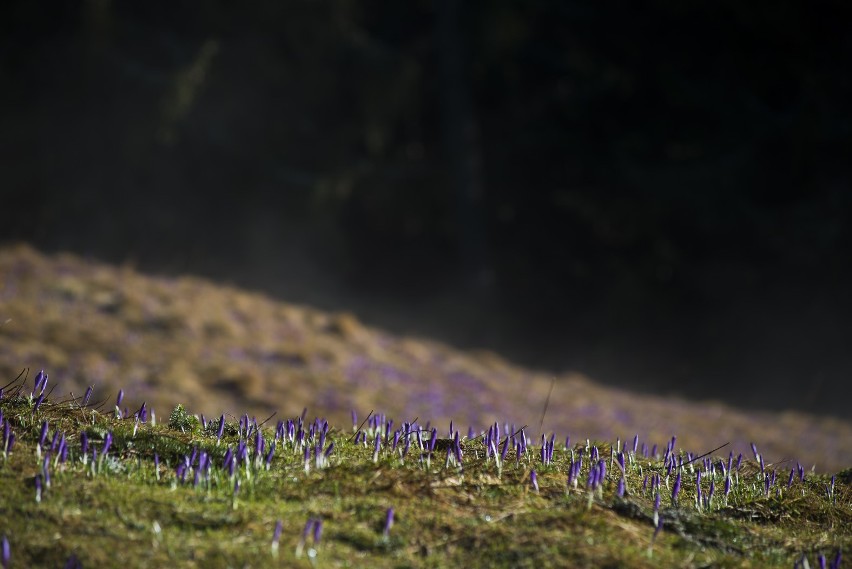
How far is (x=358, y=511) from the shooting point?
3.45 m

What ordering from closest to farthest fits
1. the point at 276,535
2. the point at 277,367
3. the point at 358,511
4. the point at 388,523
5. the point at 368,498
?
the point at 276,535
the point at 388,523
the point at 358,511
the point at 368,498
the point at 277,367

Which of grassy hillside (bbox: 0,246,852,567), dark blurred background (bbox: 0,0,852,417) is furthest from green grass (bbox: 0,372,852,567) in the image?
dark blurred background (bbox: 0,0,852,417)

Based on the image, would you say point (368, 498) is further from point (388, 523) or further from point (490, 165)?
point (490, 165)

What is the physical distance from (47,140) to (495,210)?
1204 cm

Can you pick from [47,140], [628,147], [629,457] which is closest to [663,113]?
[628,147]

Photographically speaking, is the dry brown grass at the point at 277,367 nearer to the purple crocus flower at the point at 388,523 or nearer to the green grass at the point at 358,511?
the green grass at the point at 358,511

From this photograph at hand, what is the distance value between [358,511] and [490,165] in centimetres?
2219

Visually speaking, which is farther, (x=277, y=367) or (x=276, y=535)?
(x=277, y=367)

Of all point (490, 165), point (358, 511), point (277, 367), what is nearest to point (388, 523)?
point (358, 511)

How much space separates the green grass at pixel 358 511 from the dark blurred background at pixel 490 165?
17.5m

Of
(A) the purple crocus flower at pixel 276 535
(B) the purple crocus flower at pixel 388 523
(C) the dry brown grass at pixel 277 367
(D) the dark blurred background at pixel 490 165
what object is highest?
(D) the dark blurred background at pixel 490 165

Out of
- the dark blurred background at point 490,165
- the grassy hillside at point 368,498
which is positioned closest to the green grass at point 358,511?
the grassy hillside at point 368,498

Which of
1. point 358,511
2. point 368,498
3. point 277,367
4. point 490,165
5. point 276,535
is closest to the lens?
point 276,535

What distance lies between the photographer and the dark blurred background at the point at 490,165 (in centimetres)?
2167
